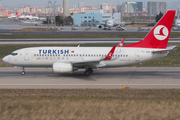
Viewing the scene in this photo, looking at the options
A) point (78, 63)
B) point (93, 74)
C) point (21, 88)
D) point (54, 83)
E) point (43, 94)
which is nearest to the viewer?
point (43, 94)

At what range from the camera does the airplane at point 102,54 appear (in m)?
30.2

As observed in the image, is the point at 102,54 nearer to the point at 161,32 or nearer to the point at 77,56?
the point at 77,56

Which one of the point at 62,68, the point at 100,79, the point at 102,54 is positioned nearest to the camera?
the point at 62,68

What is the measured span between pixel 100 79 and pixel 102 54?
3.27m

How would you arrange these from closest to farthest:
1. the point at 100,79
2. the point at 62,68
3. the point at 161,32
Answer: the point at 62,68
the point at 100,79
the point at 161,32

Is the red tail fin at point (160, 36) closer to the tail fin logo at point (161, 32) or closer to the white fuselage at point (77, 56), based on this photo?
the tail fin logo at point (161, 32)

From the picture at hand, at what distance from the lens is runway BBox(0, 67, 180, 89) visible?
85.6 ft

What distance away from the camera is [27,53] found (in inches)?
1221

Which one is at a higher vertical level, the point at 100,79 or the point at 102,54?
the point at 102,54

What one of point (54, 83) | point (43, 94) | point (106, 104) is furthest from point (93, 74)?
point (106, 104)

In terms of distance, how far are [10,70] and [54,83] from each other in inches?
430

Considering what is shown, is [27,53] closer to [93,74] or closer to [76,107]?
[93,74]

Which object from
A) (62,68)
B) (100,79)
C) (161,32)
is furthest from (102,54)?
(161,32)

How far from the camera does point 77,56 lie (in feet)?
101
